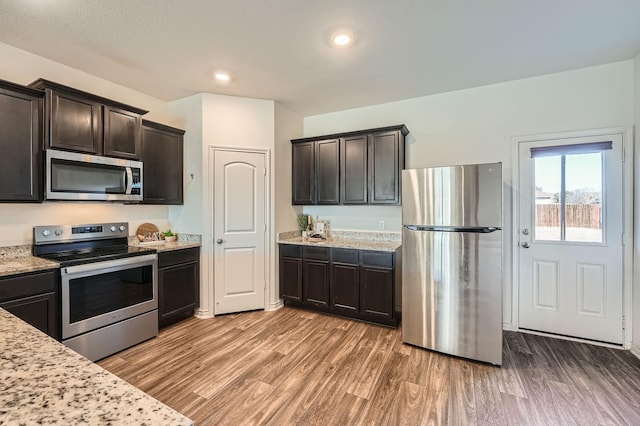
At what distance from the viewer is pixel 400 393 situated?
2.14m

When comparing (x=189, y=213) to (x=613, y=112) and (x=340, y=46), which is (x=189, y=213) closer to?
(x=340, y=46)

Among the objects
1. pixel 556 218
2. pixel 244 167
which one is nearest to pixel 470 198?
pixel 556 218

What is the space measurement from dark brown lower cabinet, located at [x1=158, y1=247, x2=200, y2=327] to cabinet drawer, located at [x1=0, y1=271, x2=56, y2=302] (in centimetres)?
94

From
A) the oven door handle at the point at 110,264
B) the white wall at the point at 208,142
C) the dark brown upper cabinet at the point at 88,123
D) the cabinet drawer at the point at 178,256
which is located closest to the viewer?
the oven door handle at the point at 110,264

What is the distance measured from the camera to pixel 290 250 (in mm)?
3830

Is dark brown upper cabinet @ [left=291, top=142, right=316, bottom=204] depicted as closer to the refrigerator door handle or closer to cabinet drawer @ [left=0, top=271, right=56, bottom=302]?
the refrigerator door handle

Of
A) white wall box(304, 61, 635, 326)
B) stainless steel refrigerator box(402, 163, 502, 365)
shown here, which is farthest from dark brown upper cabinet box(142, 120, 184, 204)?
stainless steel refrigerator box(402, 163, 502, 365)

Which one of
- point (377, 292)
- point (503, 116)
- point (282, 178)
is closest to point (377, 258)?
point (377, 292)

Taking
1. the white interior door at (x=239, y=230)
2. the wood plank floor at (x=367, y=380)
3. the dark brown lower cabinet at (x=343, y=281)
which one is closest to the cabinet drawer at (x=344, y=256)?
the dark brown lower cabinet at (x=343, y=281)

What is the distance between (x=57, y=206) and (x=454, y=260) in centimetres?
378

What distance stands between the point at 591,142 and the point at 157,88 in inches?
186

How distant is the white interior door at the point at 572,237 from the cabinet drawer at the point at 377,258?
56.5 inches

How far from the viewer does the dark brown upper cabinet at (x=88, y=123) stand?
7.97 feet

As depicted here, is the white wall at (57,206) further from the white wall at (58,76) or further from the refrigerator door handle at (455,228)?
the refrigerator door handle at (455,228)
